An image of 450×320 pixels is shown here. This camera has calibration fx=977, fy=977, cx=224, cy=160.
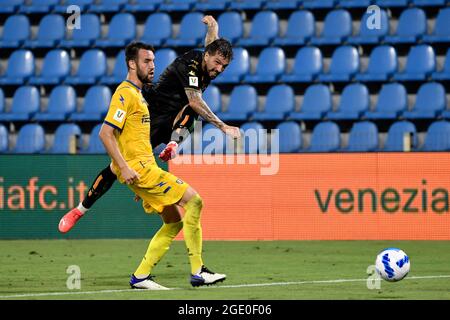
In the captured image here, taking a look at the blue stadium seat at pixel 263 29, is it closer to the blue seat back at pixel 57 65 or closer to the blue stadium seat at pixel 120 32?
the blue stadium seat at pixel 120 32

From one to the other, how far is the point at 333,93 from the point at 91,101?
4996mm

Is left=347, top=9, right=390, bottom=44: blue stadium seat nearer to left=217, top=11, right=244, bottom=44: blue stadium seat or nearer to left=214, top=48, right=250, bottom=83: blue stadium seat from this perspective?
left=214, top=48, right=250, bottom=83: blue stadium seat

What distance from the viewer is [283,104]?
64.2 ft

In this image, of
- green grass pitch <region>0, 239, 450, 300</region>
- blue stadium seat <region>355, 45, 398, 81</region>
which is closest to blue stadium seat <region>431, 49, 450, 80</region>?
blue stadium seat <region>355, 45, 398, 81</region>

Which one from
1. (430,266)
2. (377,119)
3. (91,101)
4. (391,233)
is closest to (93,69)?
(91,101)

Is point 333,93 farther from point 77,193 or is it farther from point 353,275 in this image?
point 353,275

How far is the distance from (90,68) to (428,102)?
7144 millimetres

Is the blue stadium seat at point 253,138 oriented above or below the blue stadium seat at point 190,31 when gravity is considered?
below

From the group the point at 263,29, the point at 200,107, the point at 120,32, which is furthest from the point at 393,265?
the point at 120,32

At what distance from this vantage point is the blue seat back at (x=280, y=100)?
19.5 metres

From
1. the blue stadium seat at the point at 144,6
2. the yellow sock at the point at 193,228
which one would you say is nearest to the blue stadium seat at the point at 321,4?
the blue stadium seat at the point at 144,6

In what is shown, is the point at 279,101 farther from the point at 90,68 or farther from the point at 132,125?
the point at 132,125

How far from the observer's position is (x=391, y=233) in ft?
53.2

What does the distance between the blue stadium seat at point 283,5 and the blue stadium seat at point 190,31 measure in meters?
1.49
